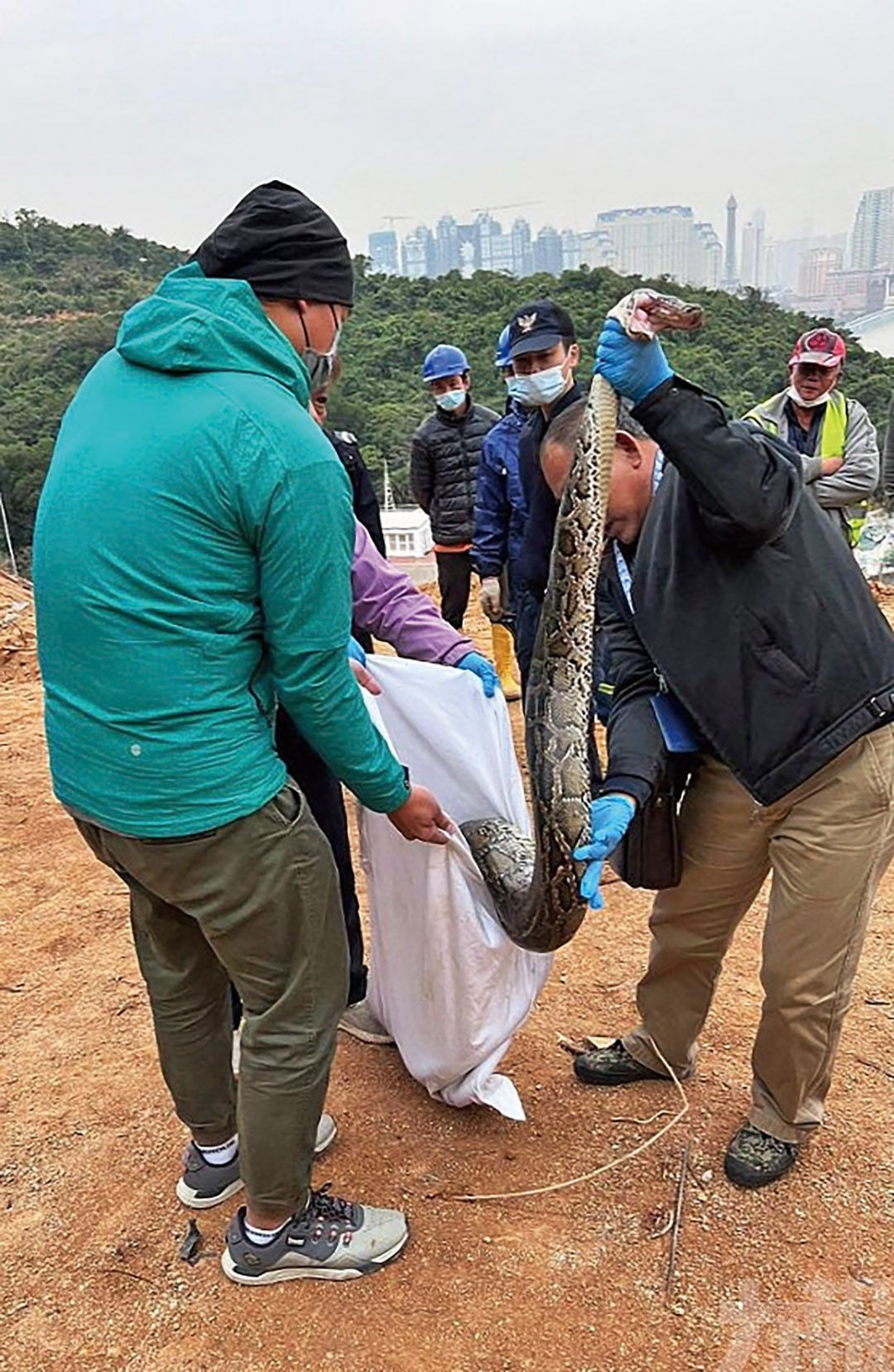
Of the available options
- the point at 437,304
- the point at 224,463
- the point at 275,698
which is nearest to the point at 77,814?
the point at 275,698

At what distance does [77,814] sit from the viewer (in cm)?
204

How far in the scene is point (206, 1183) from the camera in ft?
8.48

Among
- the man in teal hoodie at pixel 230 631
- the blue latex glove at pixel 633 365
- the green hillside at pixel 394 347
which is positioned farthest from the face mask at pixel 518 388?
the green hillside at pixel 394 347

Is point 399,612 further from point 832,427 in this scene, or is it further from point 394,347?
point 394,347

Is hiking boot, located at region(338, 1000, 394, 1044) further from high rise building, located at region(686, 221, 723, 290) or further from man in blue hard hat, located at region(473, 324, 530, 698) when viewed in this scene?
high rise building, located at region(686, 221, 723, 290)

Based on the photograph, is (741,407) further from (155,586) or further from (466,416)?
(155,586)

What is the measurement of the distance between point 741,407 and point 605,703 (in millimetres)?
19733

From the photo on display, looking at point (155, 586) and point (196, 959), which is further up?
point (155, 586)

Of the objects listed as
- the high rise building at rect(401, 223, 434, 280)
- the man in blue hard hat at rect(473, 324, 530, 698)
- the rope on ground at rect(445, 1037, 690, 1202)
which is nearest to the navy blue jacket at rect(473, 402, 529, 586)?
the man in blue hard hat at rect(473, 324, 530, 698)

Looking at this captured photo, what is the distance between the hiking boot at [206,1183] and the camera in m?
2.58

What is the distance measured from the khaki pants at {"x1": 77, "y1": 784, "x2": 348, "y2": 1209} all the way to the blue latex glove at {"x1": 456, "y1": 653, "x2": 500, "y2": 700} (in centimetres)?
92

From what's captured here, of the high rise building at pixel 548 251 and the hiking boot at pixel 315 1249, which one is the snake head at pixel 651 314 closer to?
the hiking boot at pixel 315 1249

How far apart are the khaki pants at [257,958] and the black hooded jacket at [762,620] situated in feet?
3.10

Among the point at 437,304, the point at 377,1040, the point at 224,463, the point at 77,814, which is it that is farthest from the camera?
the point at 437,304
